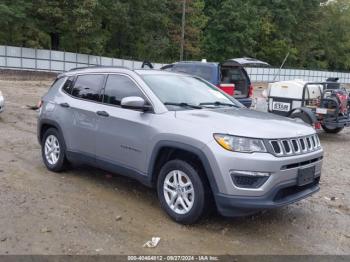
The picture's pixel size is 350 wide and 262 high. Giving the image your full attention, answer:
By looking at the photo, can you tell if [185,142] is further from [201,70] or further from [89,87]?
[201,70]

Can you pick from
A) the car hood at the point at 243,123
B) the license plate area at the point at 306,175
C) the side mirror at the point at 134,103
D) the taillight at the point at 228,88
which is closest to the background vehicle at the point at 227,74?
the taillight at the point at 228,88

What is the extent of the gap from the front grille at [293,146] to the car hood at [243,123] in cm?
5

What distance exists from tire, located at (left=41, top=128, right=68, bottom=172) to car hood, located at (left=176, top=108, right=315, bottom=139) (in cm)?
236

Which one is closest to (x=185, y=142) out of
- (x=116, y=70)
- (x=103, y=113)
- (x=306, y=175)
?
(x=306, y=175)

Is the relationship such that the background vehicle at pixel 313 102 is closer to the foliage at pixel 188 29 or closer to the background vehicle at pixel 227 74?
the background vehicle at pixel 227 74

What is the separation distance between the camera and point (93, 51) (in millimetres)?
37469

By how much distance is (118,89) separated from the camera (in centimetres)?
591

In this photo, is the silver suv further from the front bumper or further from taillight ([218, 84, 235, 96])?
taillight ([218, 84, 235, 96])

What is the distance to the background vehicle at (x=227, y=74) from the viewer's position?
12.4 m

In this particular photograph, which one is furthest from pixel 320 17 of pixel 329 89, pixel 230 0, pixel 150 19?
pixel 329 89

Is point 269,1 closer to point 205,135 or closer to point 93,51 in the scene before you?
point 93,51

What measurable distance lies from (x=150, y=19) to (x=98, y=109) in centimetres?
3753

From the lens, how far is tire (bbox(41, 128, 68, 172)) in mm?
6723

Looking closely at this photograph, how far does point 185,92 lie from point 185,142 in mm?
1181
